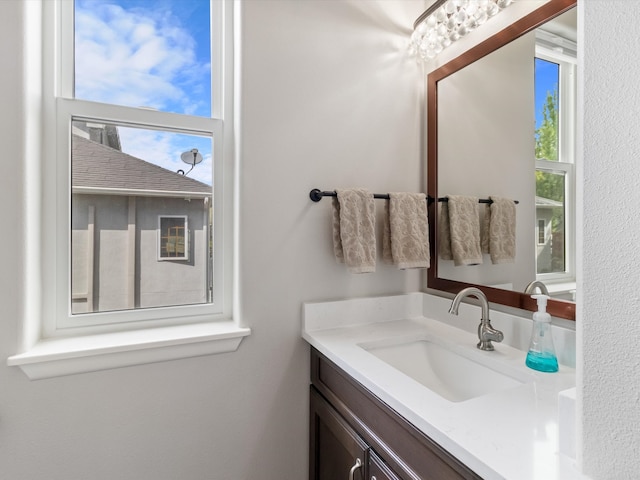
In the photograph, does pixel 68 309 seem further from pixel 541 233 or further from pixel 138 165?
pixel 541 233

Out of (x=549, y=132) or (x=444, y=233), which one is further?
(x=444, y=233)

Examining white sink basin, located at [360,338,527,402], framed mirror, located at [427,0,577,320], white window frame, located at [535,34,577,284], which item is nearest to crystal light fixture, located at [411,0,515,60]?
framed mirror, located at [427,0,577,320]

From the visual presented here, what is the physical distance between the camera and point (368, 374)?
881mm

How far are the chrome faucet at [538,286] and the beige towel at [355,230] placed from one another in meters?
0.50

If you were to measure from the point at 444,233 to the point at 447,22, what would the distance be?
2.63ft

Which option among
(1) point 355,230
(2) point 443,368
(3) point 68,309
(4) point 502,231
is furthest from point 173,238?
(4) point 502,231

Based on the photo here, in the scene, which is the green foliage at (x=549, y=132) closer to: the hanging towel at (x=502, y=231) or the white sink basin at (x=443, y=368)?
the hanging towel at (x=502, y=231)

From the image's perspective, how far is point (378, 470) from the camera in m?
0.85

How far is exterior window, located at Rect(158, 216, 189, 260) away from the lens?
1.21 m

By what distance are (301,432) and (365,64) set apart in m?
1.48

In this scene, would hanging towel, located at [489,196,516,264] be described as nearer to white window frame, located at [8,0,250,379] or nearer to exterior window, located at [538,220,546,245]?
exterior window, located at [538,220,546,245]

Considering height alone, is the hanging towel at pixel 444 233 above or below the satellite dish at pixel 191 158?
below

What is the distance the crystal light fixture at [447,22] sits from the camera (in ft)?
3.78

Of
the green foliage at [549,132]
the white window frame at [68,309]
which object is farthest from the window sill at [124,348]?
the green foliage at [549,132]
